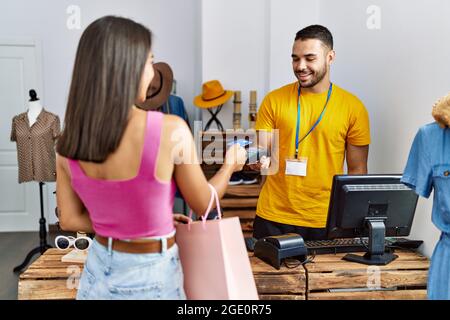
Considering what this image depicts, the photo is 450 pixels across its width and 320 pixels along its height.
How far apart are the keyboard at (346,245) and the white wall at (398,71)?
0.09 meters

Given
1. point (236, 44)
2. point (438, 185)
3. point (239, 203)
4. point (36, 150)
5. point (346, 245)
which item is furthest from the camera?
point (236, 44)

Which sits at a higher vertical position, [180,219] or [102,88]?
[102,88]


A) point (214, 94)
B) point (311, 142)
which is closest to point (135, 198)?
point (311, 142)

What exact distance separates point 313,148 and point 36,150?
9.14 ft

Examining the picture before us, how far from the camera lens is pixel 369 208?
1956 mm

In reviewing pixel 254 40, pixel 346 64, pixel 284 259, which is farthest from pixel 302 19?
pixel 284 259

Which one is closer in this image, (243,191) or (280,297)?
(280,297)

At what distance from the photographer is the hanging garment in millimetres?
4078

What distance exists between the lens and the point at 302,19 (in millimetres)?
4156

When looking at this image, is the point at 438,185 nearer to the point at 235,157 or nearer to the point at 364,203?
the point at 364,203

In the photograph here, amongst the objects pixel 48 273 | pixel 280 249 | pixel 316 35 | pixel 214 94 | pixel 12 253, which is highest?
pixel 316 35

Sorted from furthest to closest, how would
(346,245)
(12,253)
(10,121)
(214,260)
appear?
1. (10,121)
2. (12,253)
3. (346,245)
4. (214,260)
